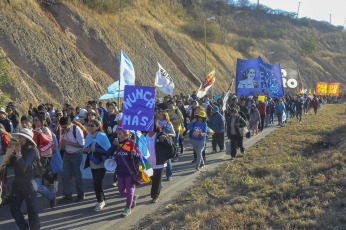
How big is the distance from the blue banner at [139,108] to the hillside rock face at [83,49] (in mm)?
11203

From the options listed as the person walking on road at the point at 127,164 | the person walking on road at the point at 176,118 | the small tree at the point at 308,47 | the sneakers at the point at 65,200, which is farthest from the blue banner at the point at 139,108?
the small tree at the point at 308,47

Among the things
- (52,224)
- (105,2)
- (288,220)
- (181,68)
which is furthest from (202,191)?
(181,68)

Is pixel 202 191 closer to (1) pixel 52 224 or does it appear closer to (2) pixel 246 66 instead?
(1) pixel 52 224

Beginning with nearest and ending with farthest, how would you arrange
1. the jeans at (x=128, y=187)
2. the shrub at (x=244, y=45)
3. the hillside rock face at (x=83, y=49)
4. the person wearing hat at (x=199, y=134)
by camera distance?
the jeans at (x=128, y=187) < the person wearing hat at (x=199, y=134) < the hillside rock face at (x=83, y=49) < the shrub at (x=244, y=45)

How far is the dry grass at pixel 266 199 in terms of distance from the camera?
488cm

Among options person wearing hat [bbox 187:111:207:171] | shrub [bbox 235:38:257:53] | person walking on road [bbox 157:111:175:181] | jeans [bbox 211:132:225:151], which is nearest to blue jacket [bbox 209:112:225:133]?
jeans [bbox 211:132:225:151]

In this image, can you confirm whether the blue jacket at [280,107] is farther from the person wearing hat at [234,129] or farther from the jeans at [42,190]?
the jeans at [42,190]

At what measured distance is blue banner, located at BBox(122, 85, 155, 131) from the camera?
6.02 metres

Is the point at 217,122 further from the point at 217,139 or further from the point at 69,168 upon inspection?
the point at 69,168

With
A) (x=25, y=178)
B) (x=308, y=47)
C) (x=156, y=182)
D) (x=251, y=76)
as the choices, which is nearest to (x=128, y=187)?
(x=156, y=182)

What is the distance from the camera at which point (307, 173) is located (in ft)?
23.4

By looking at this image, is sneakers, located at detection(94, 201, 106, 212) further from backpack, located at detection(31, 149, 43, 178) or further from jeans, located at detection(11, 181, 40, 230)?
backpack, located at detection(31, 149, 43, 178)

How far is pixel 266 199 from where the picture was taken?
592 centimetres

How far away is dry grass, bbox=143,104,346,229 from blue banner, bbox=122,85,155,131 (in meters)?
1.64
